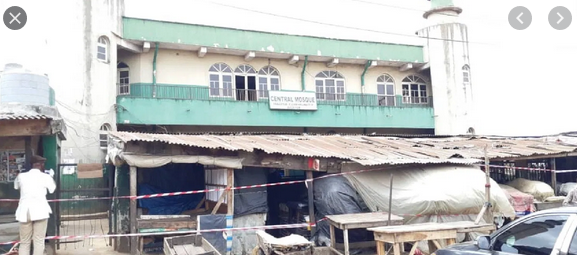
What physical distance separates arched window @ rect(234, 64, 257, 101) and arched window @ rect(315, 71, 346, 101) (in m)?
3.88

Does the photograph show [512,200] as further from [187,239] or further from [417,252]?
[187,239]

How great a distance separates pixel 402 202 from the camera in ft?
34.7

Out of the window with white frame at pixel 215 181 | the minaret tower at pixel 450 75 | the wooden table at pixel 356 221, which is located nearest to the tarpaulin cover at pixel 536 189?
the wooden table at pixel 356 221

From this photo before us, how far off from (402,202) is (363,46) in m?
15.8

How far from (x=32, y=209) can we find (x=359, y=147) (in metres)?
8.43

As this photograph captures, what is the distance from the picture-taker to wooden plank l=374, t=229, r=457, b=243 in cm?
753

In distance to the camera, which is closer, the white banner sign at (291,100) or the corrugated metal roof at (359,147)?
the corrugated metal roof at (359,147)

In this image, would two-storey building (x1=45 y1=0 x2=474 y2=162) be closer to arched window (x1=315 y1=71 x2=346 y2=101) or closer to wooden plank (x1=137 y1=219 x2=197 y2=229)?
arched window (x1=315 y1=71 x2=346 y2=101)

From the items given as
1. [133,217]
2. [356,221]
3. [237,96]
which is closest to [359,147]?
[356,221]

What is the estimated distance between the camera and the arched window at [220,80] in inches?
885

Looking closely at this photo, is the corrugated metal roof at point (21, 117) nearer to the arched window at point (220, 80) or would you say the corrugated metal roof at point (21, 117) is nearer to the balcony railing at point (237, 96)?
the balcony railing at point (237, 96)

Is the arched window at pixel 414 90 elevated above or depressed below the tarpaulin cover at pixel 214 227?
above

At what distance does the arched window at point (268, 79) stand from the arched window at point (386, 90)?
6.53 meters

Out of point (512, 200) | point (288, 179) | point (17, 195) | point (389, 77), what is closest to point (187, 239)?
point (288, 179)
